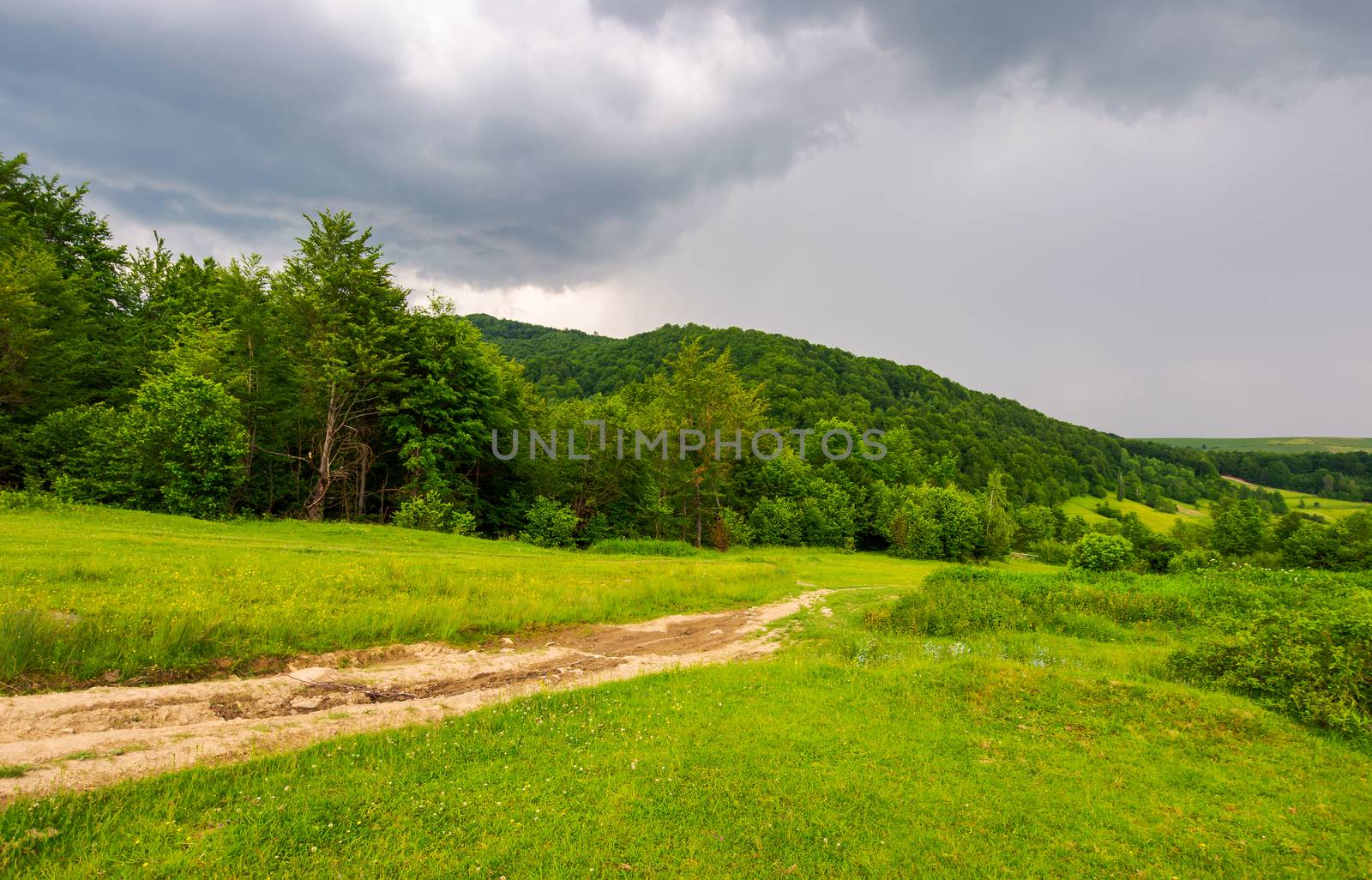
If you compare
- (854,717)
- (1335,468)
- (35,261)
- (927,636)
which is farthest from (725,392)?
(1335,468)

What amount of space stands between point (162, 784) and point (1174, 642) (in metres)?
18.8

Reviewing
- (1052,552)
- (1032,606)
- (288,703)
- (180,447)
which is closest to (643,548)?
(1032,606)

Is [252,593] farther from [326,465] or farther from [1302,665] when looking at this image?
[326,465]

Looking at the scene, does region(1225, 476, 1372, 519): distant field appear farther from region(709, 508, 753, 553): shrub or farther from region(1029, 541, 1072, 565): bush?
region(709, 508, 753, 553): shrub

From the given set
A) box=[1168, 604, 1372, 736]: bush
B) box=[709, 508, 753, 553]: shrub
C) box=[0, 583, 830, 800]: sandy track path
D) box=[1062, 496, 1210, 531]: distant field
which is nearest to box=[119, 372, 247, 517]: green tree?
box=[0, 583, 830, 800]: sandy track path

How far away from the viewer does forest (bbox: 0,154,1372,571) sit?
86.1ft

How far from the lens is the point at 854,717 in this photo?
797cm

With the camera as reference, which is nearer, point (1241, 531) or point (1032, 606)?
point (1032, 606)

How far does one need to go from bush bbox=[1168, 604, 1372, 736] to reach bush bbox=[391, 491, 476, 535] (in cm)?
3253

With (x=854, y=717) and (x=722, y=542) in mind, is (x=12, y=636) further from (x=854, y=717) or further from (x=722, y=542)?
(x=722, y=542)

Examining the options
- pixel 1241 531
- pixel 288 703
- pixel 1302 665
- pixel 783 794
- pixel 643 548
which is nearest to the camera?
pixel 783 794

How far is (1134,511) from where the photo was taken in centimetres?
9694

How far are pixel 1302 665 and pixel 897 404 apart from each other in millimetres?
116786

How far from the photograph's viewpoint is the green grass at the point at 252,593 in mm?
8727
